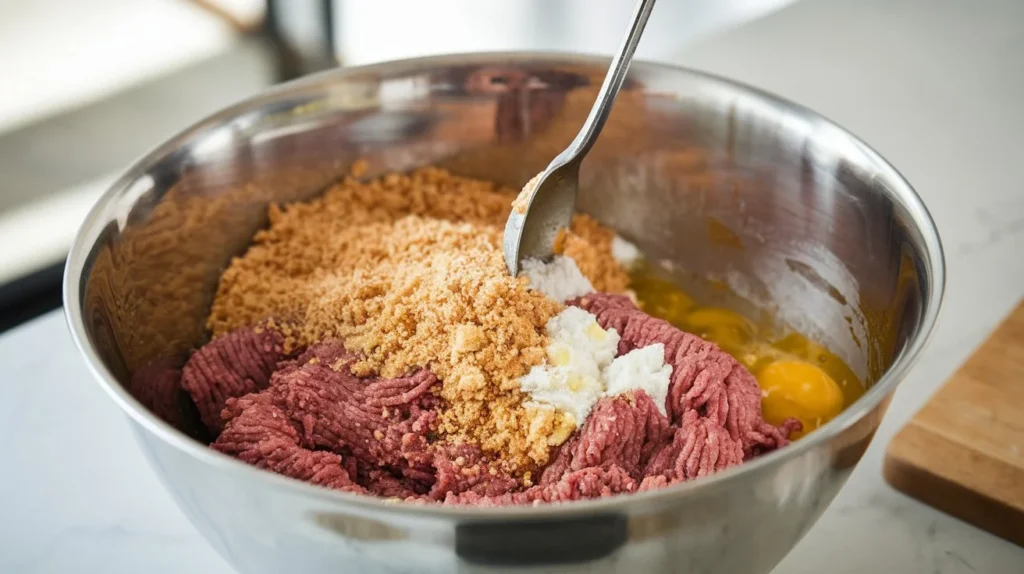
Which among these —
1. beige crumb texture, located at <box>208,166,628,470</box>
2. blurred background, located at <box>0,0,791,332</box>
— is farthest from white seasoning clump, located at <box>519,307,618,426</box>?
blurred background, located at <box>0,0,791,332</box>

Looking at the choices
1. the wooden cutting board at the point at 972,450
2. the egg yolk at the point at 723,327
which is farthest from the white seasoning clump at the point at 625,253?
the wooden cutting board at the point at 972,450

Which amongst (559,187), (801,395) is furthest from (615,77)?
(801,395)

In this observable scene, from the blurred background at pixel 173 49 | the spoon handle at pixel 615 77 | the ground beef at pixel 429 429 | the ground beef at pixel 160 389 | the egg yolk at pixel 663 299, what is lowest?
the blurred background at pixel 173 49

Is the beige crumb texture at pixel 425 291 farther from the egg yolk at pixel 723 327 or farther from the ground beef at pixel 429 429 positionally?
the egg yolk at pixel 723 327

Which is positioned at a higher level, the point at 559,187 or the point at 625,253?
the point at 559,187

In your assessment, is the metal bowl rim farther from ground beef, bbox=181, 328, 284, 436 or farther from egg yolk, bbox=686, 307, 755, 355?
egg yolk, bbox=686, 307, 755, 355

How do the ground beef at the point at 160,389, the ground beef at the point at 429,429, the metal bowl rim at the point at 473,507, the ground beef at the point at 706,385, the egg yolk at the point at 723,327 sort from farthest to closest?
the egg yolk at the point at 723,327, the ground beef at the point at 160,389, the ground beef at the point at 706,385, the ground beef at the point at 429,429, the metal bowl rim at the point at 473,507

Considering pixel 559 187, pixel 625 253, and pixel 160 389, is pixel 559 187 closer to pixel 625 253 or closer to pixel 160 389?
pixel 625 253
